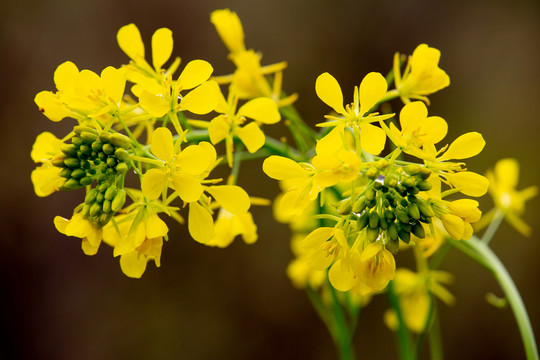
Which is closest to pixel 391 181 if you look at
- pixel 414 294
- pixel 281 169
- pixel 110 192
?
pixel 281 169

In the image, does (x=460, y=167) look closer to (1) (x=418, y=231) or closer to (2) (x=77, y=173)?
(1) (x=418, y=231)

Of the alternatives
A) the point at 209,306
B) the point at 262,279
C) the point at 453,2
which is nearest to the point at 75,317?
the point at 209,306

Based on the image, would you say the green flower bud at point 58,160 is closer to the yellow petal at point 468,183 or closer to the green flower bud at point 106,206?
the green flower bud at point 106,206

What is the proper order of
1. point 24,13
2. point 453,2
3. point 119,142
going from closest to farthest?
point 119,142, point 24,13, point 453,2

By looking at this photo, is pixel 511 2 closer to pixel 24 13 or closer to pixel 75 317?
pixel 24 13

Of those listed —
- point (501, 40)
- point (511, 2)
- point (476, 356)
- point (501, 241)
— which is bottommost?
point (476, 356)

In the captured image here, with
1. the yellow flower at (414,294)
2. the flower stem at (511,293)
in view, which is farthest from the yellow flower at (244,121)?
the yellow flower at (414,294)

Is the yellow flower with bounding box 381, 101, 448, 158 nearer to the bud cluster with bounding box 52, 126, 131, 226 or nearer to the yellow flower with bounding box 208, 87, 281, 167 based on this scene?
the yellow flower with bounding box 208, 87, 281, 167

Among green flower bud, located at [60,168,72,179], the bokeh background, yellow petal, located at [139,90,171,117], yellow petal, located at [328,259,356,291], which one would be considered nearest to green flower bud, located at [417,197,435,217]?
yellow petal, located at [328,259,356,291]
